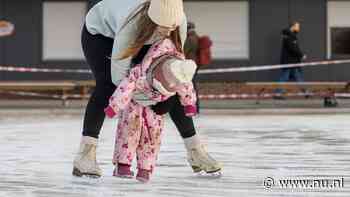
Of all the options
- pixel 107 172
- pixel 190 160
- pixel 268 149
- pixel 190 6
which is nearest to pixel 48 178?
pixel 107 172

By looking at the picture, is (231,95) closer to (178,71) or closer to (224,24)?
(224,24)

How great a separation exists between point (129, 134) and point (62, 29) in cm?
1473

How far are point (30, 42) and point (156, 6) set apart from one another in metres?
14.9

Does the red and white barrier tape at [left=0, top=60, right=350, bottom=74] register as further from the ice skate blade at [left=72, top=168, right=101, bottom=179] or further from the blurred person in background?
the ice skate blade at [left=72, top=168, right=101, bottom=179]

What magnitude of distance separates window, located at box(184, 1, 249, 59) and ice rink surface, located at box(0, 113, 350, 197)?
765 cm

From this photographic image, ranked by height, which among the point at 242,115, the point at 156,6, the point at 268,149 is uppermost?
the point at 156,6

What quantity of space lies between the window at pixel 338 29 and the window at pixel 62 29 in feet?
20.0

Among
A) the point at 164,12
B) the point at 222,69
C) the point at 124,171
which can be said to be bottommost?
the point at 222,69

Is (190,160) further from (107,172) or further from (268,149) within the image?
(268,149)

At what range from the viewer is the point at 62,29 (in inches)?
804

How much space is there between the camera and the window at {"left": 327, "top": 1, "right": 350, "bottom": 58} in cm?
2028

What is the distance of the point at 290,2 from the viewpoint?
66.3ft

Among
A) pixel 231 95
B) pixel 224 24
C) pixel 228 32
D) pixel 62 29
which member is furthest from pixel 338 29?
pixel 62 29

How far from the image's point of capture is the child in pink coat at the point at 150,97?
567 centimetres
